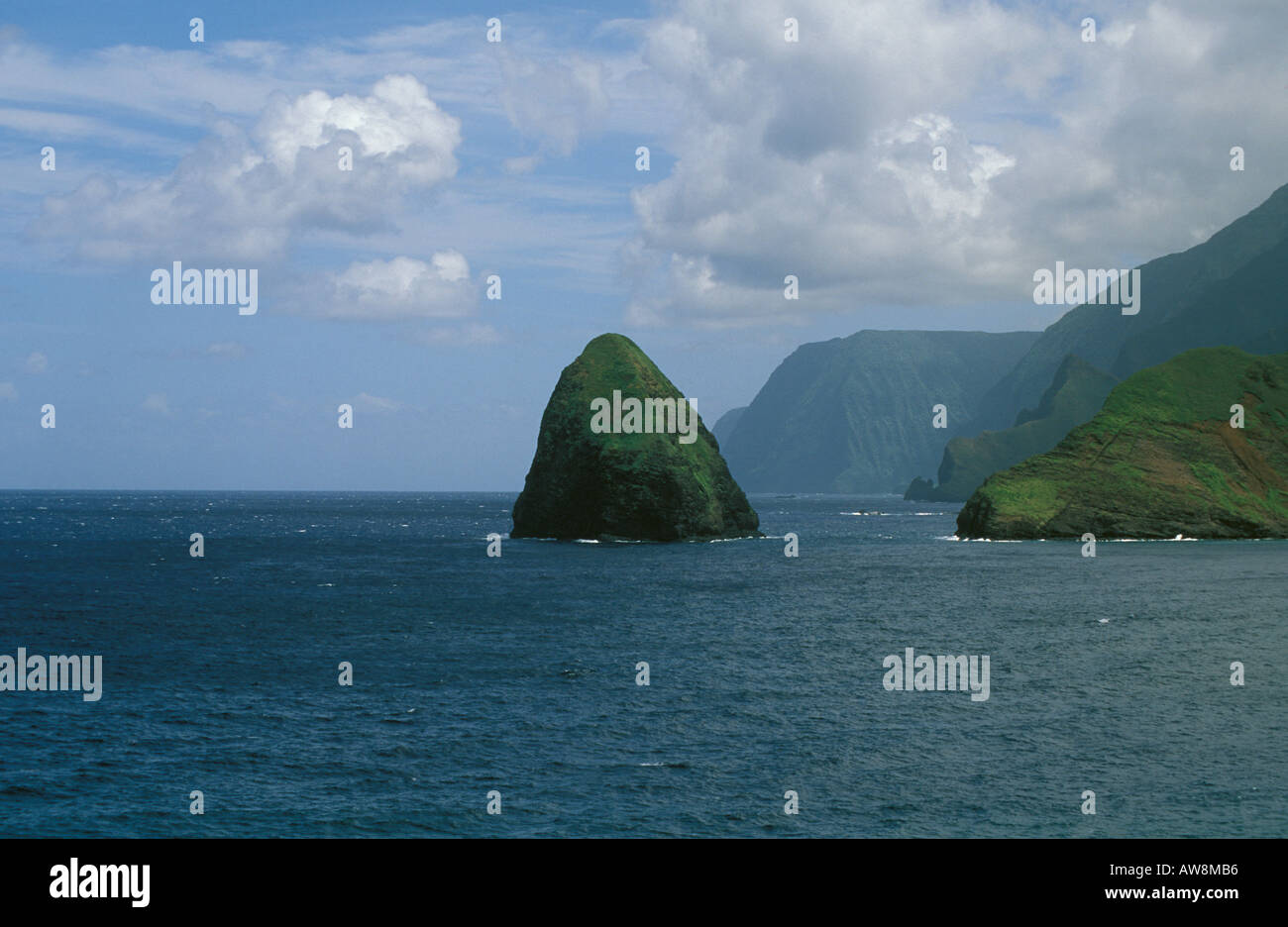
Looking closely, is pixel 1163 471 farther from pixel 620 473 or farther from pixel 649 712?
pixel 649 712

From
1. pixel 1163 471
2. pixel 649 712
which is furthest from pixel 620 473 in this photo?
pixel 649 712

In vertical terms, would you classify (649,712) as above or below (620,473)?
below

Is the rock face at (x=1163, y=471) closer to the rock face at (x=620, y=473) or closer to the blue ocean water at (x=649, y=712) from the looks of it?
the rock face at (x=620, y=473)

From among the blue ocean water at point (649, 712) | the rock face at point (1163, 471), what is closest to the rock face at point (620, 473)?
the rock face at point (1163, 471)

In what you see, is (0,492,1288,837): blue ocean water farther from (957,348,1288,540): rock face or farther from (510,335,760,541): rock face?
(957,348,1288,540): rock face

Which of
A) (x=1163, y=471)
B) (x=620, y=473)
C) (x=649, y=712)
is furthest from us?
(x=1163, y=471)
